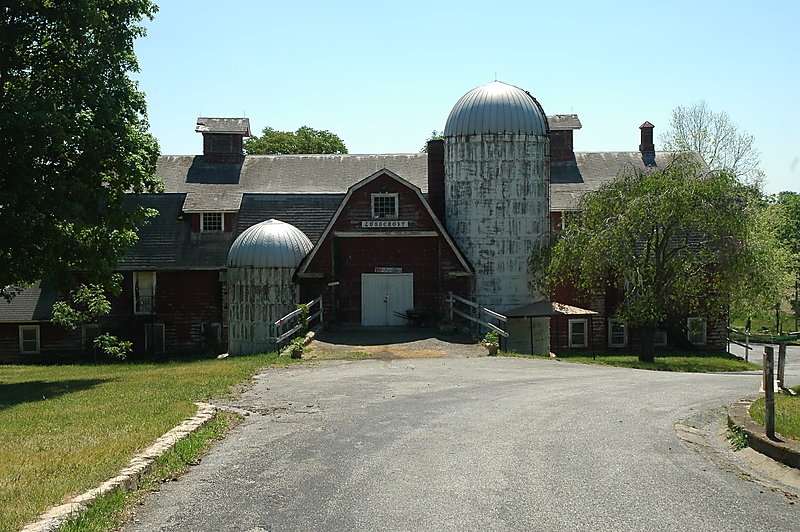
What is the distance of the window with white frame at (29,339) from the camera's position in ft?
117

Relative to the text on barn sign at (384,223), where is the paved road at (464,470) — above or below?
below

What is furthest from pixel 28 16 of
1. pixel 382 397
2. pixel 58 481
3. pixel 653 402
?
pixel 653 402

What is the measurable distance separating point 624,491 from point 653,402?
6.35 meters

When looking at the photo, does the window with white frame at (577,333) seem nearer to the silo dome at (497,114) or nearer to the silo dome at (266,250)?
the silo dome at (497,114)

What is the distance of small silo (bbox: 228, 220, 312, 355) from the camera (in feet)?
94.7

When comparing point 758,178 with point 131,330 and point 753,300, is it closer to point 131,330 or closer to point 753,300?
point 753,300

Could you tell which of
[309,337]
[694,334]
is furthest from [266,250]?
[694,334]

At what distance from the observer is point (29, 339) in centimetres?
3581

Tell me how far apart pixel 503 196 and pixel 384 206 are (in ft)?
15.6

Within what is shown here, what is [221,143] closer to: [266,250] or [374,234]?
[374,234]

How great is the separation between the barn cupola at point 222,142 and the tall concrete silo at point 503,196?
46.8 ft

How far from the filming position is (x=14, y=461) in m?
9.28

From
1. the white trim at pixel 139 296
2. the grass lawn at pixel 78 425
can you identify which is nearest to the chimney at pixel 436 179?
the white trim at pixel 139 296

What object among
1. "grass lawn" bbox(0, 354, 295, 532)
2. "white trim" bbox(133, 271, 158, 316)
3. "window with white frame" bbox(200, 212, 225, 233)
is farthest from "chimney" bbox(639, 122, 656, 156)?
"grass lawn" bbox(0, 354, 295, 532)
